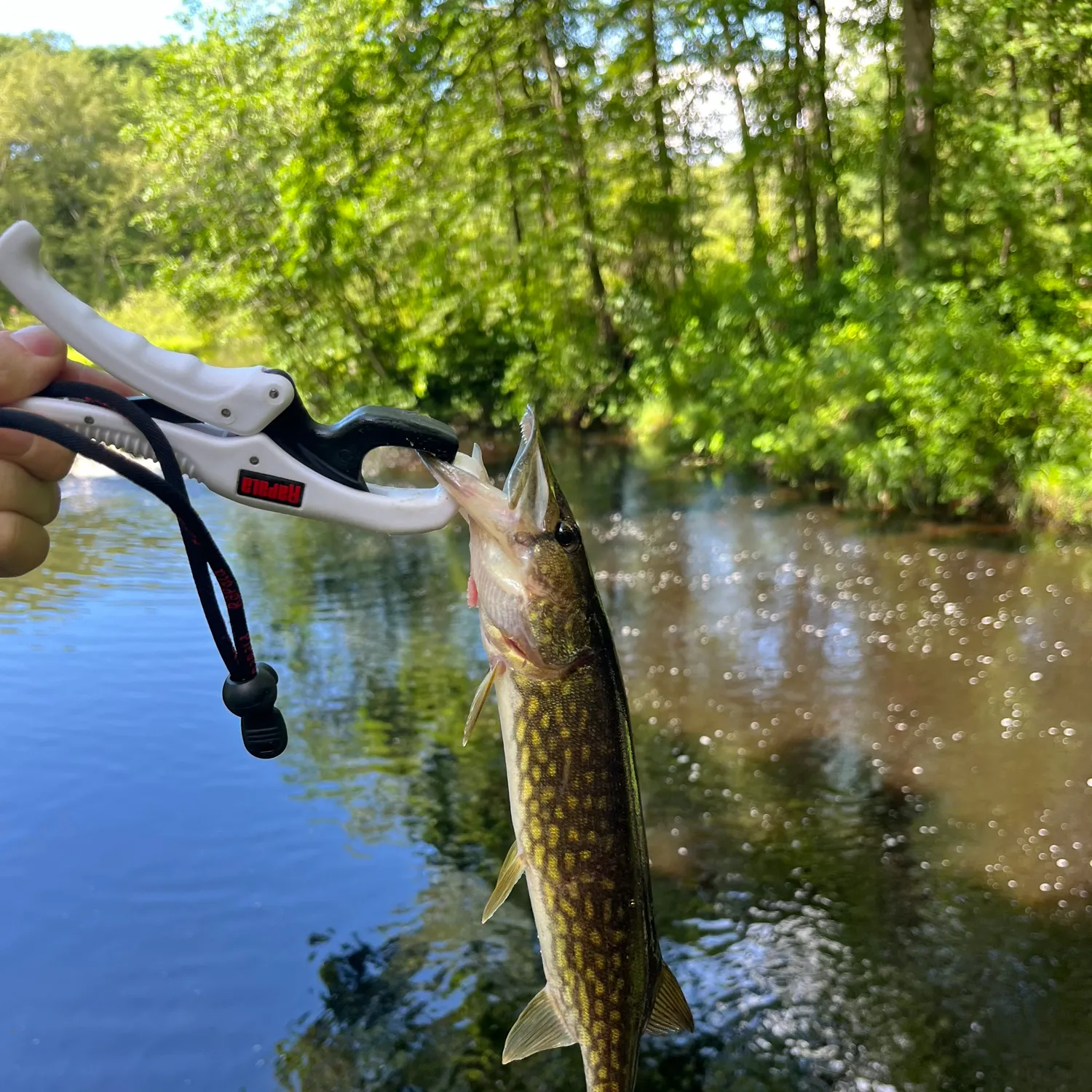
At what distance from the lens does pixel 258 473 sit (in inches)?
66.6

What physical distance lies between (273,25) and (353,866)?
2231 cm

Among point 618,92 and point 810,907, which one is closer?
point 810,907

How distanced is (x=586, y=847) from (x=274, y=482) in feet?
2.56

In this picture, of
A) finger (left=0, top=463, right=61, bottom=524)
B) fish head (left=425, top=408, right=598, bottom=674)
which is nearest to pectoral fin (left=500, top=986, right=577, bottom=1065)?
Result: fish head (left=425, top=408, right=598, bottom=674)

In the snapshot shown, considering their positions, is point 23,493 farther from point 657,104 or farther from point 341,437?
point 657,104

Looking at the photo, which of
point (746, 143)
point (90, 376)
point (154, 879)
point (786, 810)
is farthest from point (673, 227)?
point (90, 376)

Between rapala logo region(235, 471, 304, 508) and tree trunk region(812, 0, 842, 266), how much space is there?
16.6 m

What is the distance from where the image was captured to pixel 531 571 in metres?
1.69

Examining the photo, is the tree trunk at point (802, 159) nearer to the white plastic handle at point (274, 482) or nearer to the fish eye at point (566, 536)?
the fish eye at point (566, 536)

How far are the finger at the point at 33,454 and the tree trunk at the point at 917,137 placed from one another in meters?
13.0

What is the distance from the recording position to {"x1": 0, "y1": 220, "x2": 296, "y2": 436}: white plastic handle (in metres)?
1.60

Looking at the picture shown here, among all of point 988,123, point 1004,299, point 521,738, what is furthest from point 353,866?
point 988,123

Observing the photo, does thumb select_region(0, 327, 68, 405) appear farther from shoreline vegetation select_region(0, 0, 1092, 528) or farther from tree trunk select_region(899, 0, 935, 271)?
tree trunk select_region(899, 0, 935, 271)

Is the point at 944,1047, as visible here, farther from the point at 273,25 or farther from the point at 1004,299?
the point at 273,25
